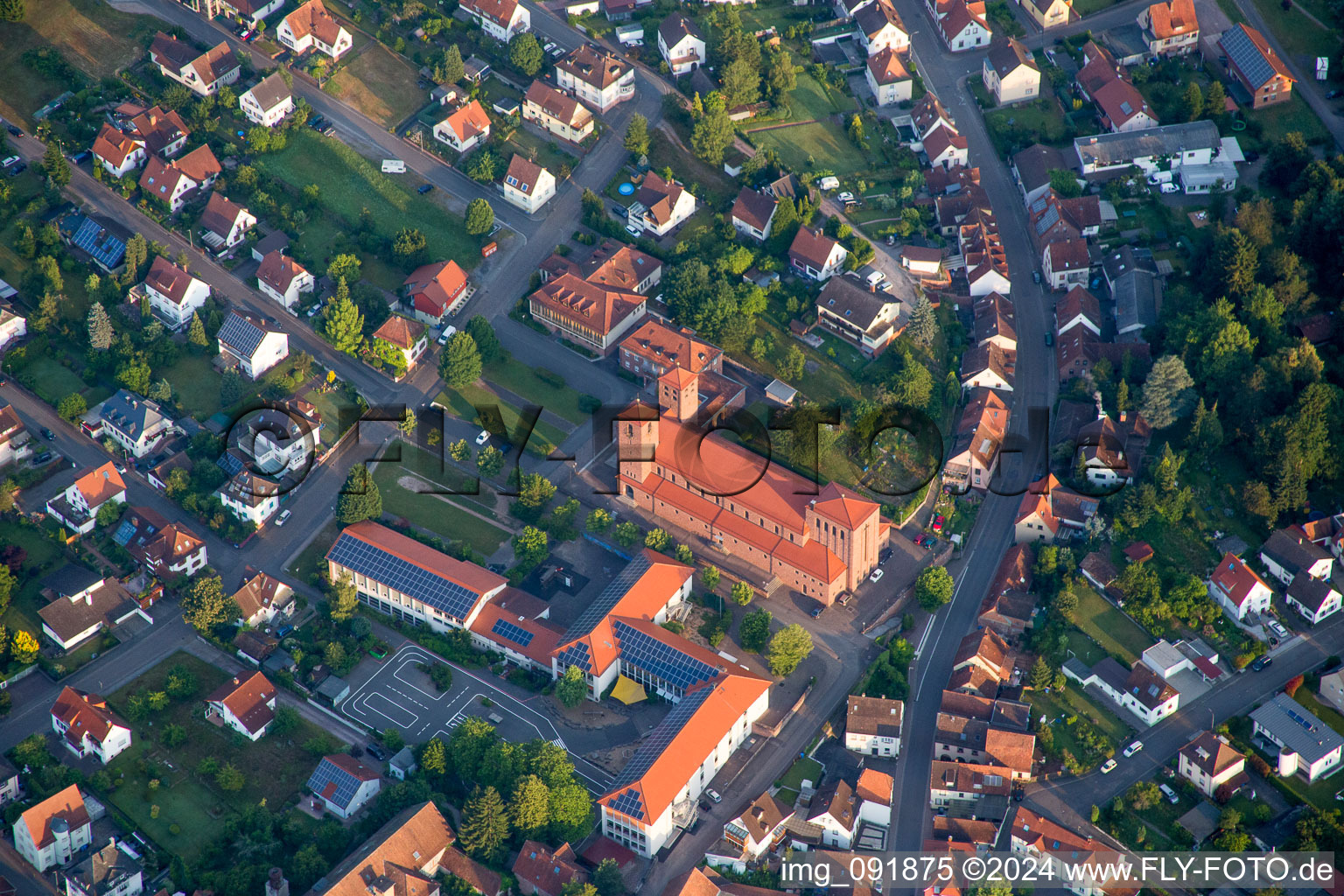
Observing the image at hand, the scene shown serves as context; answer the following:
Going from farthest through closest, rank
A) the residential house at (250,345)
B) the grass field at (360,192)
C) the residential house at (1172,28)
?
the residential house at (1172,28) < the grass field at (360,192) < the residential house at (250,345)

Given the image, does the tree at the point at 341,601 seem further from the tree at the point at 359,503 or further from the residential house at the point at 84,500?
the residential house at the point at 84,500

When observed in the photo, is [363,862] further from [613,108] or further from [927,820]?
[613,108]

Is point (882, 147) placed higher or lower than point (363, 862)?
higher

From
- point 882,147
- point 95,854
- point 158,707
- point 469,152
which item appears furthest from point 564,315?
point 95,854

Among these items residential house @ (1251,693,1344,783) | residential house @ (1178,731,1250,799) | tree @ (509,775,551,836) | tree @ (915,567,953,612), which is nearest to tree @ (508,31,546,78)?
tree @ (915,567,953,612)

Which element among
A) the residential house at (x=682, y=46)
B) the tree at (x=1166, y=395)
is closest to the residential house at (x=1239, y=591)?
the tree at (x=1166, y=395)

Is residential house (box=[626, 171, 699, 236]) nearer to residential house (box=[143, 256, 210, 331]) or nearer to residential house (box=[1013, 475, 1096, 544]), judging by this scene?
residential house (box=[143, 256, 210, 331])

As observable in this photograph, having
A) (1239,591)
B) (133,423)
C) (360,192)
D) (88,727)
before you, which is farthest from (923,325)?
(88,727)
